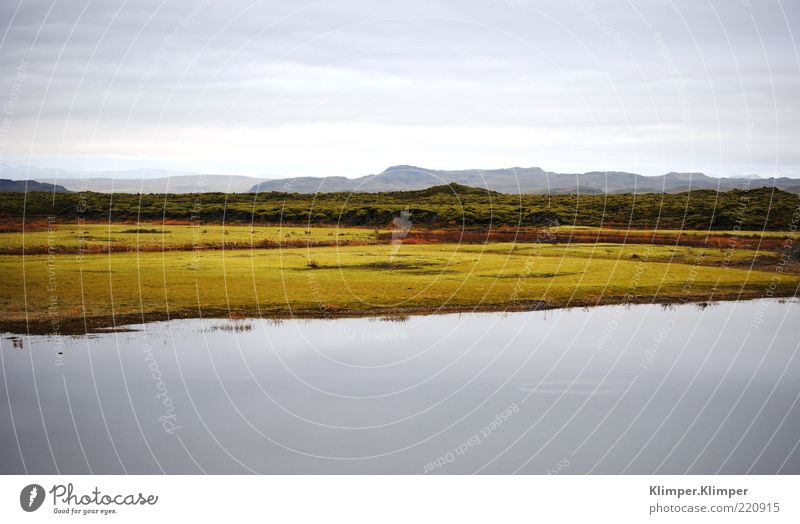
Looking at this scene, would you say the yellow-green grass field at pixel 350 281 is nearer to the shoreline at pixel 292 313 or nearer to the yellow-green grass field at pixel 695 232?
the shoreline at pixel 292 313

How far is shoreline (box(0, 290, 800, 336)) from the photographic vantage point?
31.7 meters

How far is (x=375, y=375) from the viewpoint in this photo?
91.4 ft

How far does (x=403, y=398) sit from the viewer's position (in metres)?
25.5

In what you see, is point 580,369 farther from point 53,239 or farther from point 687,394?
point 53,239

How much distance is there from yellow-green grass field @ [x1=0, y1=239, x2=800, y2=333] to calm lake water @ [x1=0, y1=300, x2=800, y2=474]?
2914 millimetres

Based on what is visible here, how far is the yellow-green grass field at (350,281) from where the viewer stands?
117ft

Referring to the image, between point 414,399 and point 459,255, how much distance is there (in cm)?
3048
